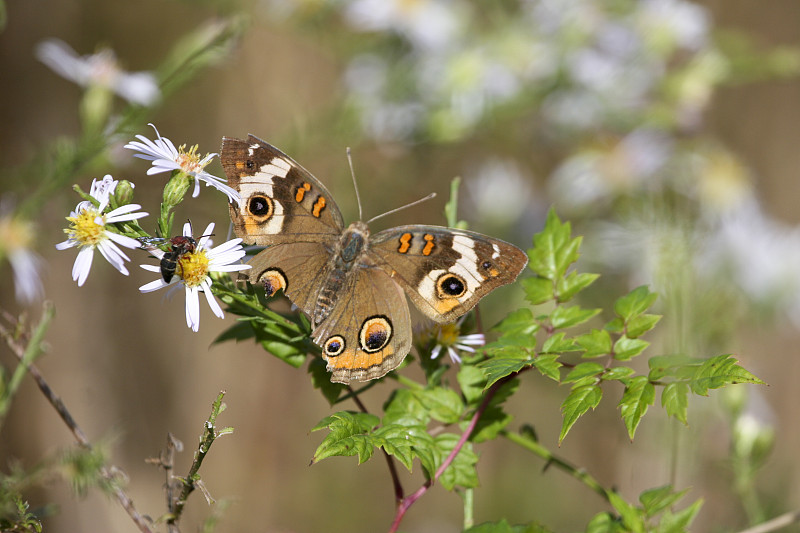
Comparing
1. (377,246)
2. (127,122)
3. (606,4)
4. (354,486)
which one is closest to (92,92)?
(127,122)

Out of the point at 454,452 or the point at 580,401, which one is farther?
the point at 454,452

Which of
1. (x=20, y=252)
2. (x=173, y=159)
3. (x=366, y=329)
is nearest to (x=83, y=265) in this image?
(x=173, y=159)

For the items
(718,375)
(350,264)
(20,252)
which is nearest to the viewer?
(718,375)

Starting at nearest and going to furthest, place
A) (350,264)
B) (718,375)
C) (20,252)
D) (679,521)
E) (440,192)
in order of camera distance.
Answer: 1. (718,375)
2. (679,521)
3. (350,264)
4. (20,252)
5. (440,192)

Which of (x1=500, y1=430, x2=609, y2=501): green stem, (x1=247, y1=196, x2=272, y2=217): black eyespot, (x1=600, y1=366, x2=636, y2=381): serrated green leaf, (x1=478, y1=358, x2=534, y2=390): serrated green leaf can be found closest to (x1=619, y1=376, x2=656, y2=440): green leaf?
(x1=600, y1=366, x2=636, y2=381): serrated green leaf

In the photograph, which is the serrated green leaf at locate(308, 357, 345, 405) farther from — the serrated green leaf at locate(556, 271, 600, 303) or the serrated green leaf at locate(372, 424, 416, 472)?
the serrated green leaf at locate(556, 271, 600, 303)

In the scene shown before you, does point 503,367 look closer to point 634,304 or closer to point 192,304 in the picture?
point 634,304

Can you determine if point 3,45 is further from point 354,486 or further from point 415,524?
point 415,524
